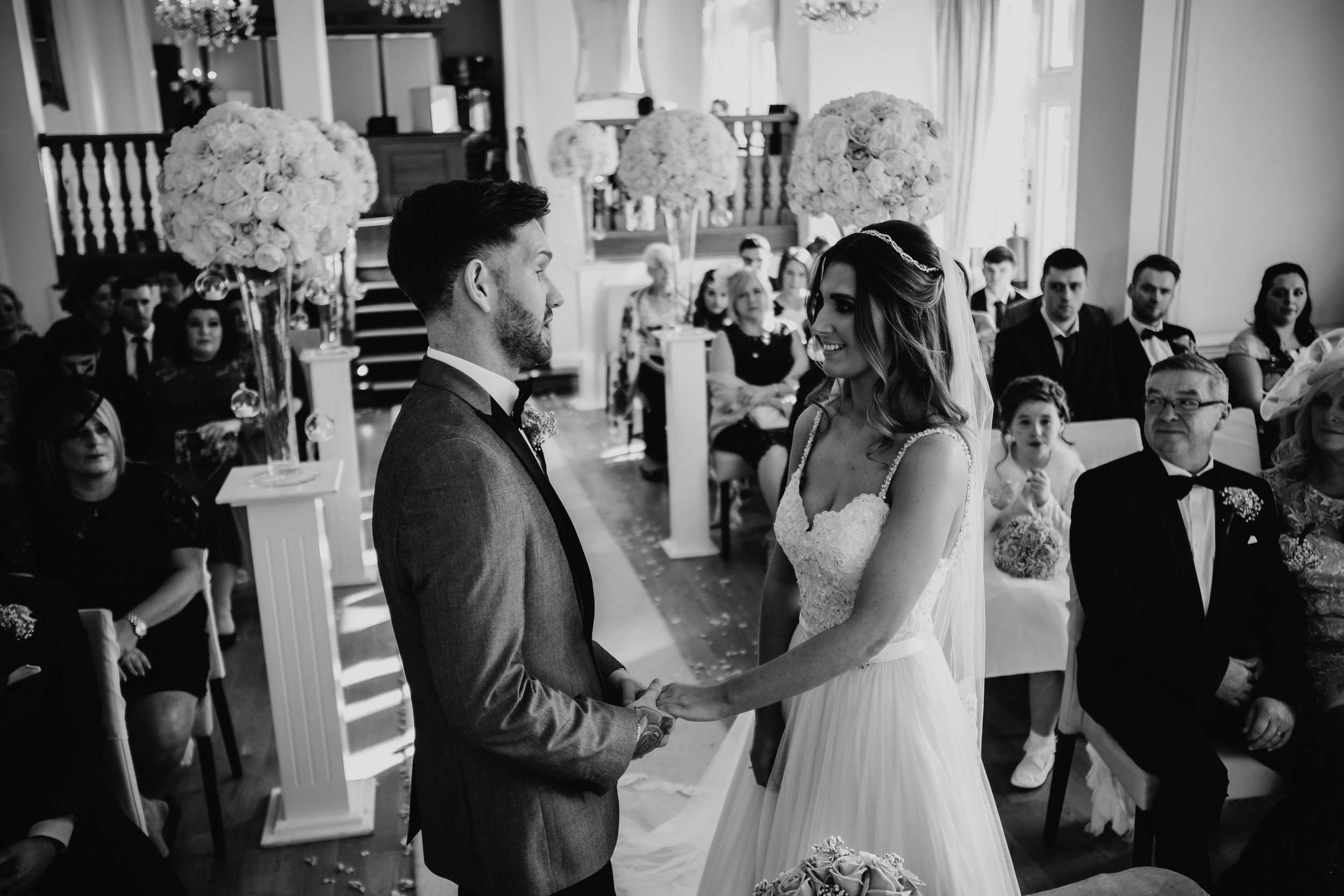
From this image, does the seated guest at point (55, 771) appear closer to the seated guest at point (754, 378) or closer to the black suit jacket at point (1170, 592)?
the black suit jacket at point (1170, 592)

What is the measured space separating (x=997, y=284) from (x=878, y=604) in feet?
17.6

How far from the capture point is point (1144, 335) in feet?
16.6

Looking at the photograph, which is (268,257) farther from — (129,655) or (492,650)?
(492,650)

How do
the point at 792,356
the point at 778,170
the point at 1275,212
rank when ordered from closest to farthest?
1. the point at 1275,212
2. the point at 792,356
3. the point at 778,170

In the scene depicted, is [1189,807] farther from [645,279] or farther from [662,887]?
[645,279]

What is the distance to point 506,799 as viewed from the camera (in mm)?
1638

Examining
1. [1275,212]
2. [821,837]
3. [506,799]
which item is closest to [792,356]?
[1275,212]

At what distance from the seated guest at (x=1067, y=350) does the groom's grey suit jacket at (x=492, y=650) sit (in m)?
3.60

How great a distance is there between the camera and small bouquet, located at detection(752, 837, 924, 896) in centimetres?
124

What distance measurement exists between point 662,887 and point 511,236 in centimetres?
192

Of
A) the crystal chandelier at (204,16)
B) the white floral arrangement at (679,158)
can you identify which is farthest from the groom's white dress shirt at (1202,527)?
the crystal chandelier at (204,16)

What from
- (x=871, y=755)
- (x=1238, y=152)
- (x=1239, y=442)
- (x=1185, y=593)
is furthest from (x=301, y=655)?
(x=1238, y=152)

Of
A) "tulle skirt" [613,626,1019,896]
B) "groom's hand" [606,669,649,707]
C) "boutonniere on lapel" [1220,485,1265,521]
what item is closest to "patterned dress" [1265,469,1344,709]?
"boutonniere on lapel" [1220,485,1265,521]

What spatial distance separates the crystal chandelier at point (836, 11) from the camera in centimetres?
714
